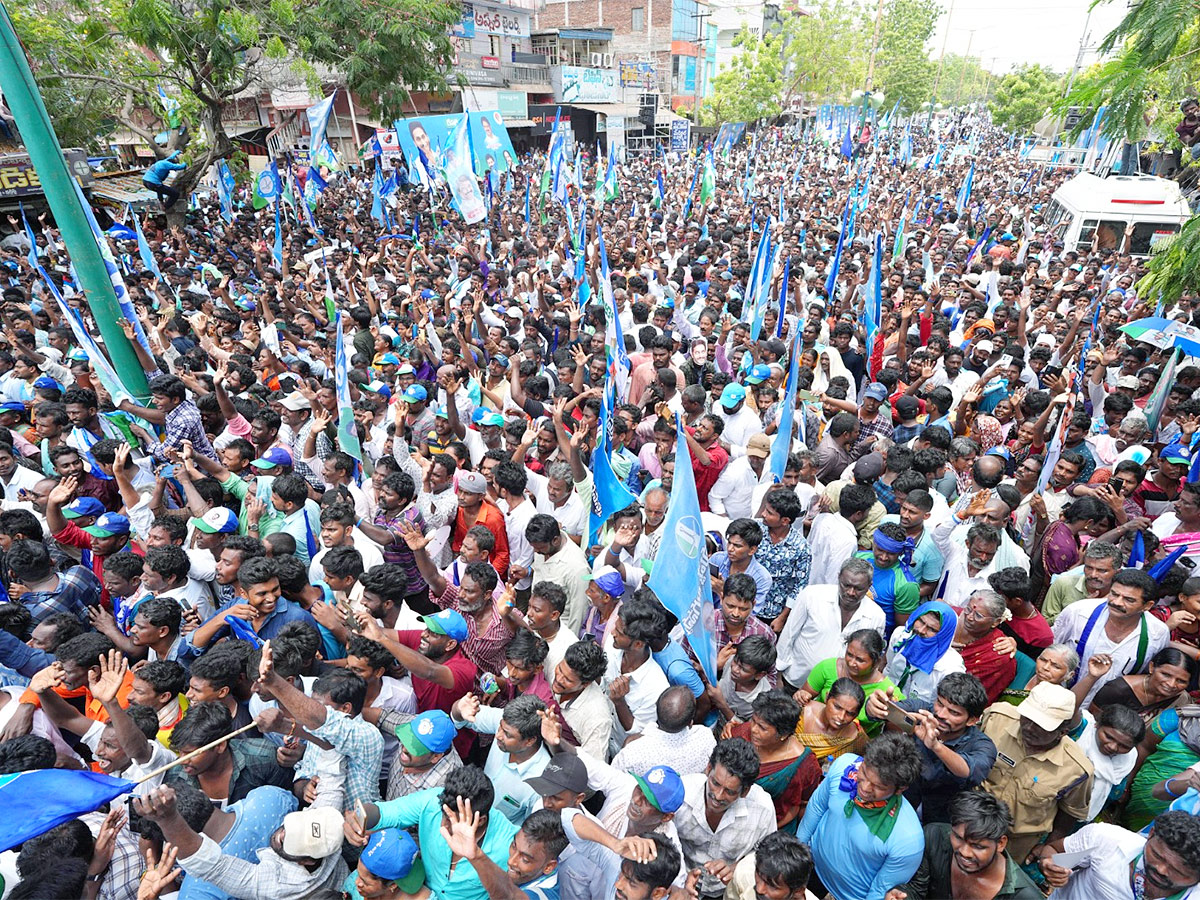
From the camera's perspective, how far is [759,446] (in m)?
5.18

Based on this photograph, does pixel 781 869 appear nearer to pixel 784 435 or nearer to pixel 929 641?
pixel 929 641

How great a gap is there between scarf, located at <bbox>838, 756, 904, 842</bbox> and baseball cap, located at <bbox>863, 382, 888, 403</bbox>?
3.88 metres

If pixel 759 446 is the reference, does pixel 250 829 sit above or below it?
below

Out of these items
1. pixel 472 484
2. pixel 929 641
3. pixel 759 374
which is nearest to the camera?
pixel 929 641

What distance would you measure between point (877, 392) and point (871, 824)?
409 cm

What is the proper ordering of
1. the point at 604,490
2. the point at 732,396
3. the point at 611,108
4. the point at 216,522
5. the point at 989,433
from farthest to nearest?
the point at 611,108
the point at 989,433
the point at 732,396
the point at 604,490
the point at 216,522

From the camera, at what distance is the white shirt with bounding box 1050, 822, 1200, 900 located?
239cm

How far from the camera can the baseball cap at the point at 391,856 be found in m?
2.25

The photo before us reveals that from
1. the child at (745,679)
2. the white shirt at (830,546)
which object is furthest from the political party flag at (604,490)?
→ the child at (745,679)

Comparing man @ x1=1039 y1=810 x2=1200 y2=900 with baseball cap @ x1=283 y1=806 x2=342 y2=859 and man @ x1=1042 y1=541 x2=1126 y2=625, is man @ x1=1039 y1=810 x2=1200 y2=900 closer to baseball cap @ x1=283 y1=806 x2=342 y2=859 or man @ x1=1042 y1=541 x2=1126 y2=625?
man @ x1=1042 y1=541 x2=1126 y2=625

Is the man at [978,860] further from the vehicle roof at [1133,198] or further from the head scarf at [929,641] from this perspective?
the vehicle roof at [1133,198]

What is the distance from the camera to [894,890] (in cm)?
237

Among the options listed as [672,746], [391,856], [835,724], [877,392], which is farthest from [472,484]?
[877,392]

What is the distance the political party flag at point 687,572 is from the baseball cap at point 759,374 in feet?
8.62
